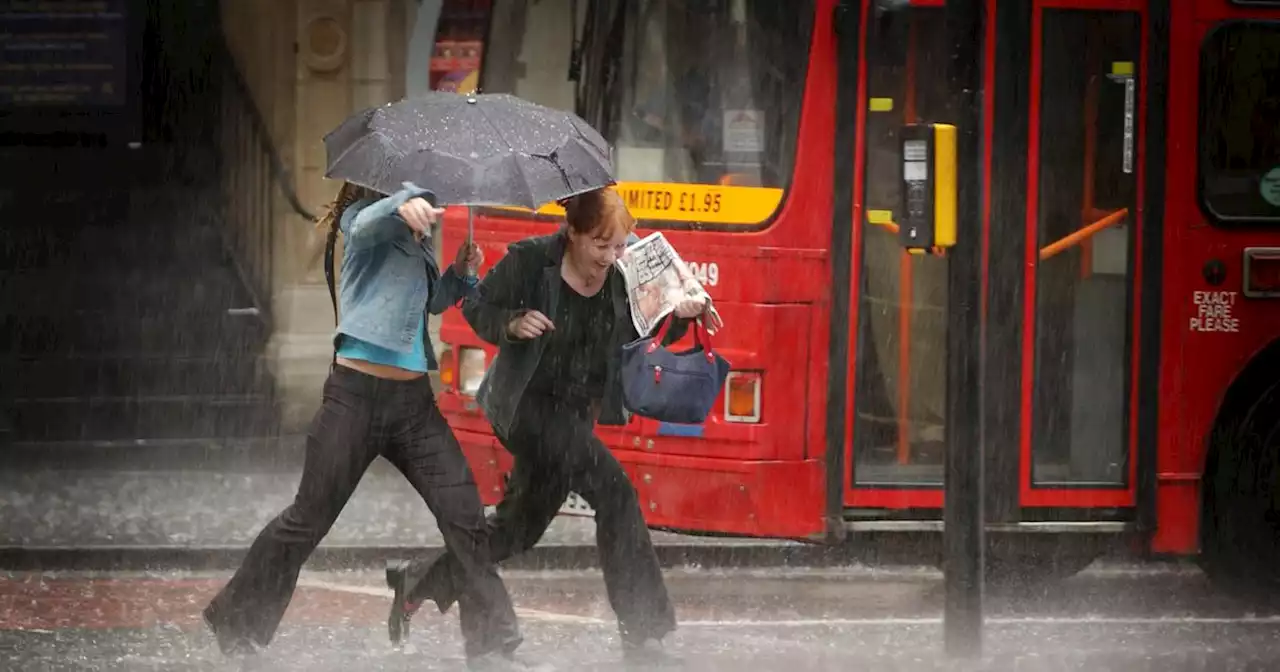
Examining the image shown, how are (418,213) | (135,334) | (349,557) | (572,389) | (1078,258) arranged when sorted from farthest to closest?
(135,334)
(349,557)
(1078,258)
(572,389)
(418,213)

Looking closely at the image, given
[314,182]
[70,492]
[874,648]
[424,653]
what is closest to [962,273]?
[874,648]

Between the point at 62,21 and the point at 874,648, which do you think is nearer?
the point at 874,648

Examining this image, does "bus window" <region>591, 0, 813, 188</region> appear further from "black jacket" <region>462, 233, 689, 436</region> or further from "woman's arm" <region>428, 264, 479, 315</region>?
"woman's arm" <region>428, 264, 479, 315</region>

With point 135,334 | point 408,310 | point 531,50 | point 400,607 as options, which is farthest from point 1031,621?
point 135,334

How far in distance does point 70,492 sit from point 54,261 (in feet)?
9.38

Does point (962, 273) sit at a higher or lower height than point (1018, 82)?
lower

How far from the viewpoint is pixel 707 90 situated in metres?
8.99

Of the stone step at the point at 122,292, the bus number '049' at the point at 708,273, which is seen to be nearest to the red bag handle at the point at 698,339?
the bus number '049' at the point at 708,273

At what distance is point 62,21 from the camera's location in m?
14.4

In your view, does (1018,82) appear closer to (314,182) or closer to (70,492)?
(70,492)

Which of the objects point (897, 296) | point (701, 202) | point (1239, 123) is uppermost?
point (1239, 123)

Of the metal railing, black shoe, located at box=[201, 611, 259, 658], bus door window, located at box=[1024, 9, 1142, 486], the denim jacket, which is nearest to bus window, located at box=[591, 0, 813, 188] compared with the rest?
bus door window, located at box=[1024, 9, 1142, 486]

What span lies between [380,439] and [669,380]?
946 millimetres

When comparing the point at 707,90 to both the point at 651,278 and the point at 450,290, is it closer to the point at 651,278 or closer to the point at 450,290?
the point at 651,278
